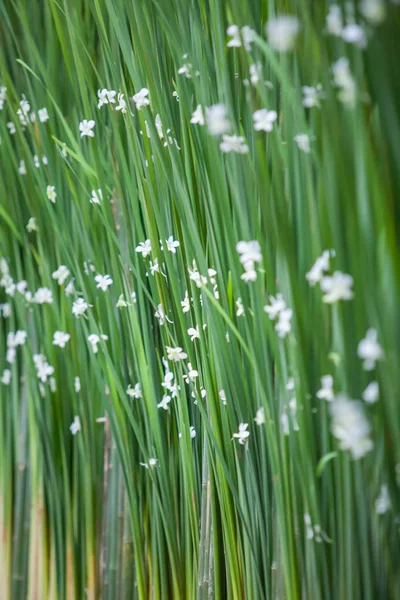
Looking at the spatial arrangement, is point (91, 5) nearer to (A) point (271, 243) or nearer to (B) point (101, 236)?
(B) point (101, 236)

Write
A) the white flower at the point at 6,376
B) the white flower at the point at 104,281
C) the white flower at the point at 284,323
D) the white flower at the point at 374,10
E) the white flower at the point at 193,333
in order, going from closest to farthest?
1. the white flower at the point at 374,10
2. the white flower at the point at 284,323
3. the white flower at the point at 193,333
4. the white flower at the point at 104,281
5. the white flower at the point at 6,376

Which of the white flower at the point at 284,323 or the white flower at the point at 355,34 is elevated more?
the white flower at the point at 355,34

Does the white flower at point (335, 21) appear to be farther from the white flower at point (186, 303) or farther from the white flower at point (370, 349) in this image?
the white flower at point (186, 303)

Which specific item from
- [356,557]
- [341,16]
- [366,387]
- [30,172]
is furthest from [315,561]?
[30,172]

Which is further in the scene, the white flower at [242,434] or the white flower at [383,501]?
the white flower at [242,434]

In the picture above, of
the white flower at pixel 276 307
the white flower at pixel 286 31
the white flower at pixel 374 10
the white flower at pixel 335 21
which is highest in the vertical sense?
the white flower at pixel 286 31

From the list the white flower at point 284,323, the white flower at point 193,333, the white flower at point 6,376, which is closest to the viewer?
the white flower at point 284,323

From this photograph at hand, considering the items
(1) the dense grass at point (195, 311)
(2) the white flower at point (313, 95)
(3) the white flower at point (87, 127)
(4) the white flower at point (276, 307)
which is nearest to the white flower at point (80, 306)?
(1) the dense grass at point (195, 311)

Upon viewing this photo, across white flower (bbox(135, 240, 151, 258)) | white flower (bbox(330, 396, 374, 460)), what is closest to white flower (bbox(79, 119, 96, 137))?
white flower (bbox(135, 240, 151, 258))
